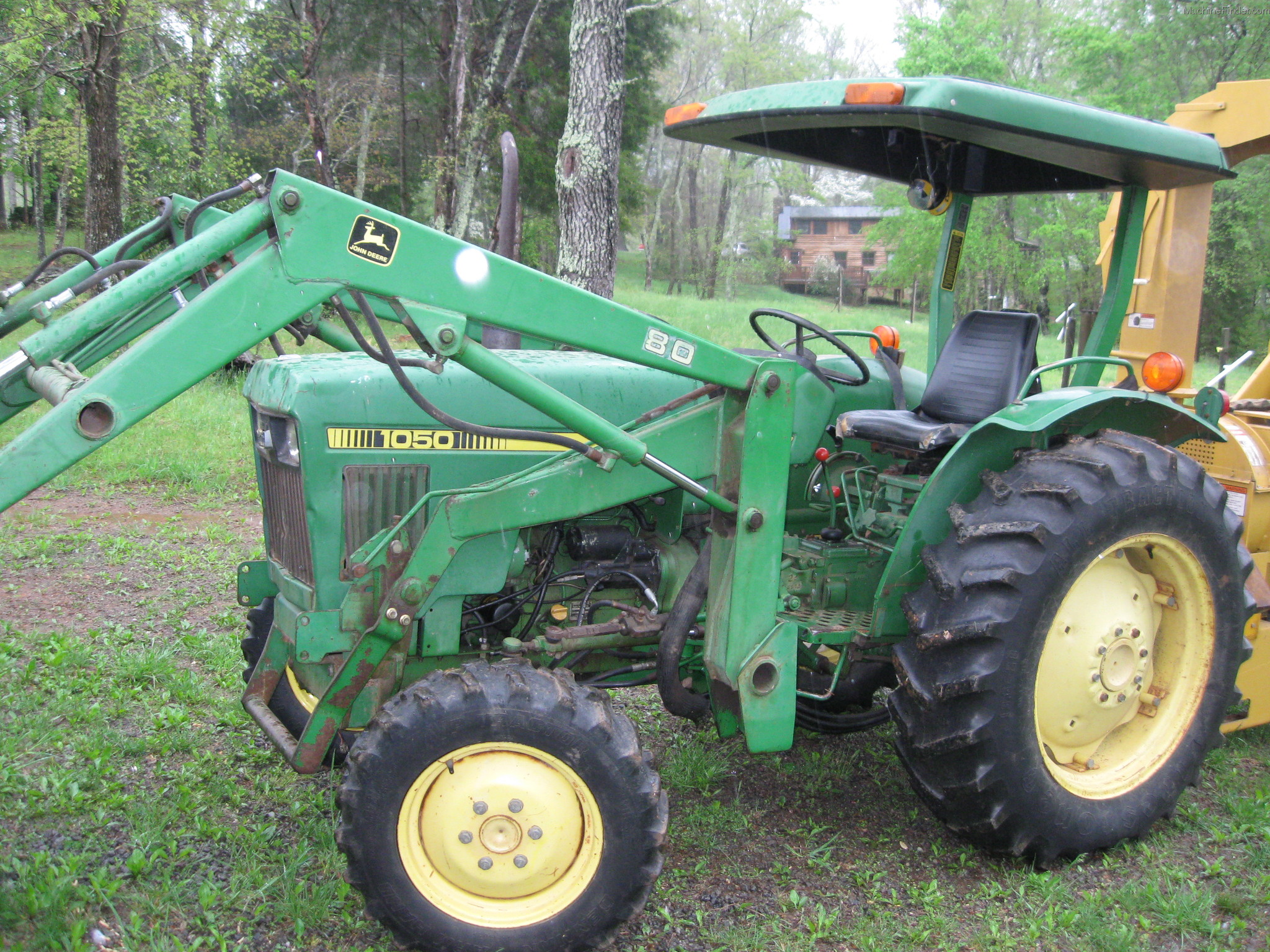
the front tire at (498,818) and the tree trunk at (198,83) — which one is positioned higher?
the tree trunk at (198,83)

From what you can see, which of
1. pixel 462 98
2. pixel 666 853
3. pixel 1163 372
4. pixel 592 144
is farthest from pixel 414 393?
pixel 462 98

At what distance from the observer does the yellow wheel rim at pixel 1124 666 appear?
2.97m

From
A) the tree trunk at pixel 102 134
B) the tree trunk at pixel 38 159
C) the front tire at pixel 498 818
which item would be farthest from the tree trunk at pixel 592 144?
the tree trunk at pixel 38 159

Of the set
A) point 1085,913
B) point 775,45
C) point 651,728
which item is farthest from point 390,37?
point 1085,913

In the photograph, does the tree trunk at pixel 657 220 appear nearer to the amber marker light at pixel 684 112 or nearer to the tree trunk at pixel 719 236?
the tree trunk at pixel 719 236

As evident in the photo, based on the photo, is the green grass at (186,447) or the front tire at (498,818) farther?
the green grass at (186,447)

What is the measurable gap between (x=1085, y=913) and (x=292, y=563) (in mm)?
2451

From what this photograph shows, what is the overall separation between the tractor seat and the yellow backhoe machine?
600 mm

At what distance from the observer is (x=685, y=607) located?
2.94m

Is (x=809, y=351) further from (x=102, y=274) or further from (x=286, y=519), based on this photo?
(x=102, y=274)

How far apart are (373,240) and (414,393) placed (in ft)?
1.37

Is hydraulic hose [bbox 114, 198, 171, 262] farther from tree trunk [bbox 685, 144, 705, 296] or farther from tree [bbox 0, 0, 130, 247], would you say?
tree trunk [bbox 685, 144, 705, 296]

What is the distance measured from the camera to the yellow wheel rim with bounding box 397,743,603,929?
7.97 ft

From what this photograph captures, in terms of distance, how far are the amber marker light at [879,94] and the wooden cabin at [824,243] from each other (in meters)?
41.1
